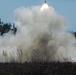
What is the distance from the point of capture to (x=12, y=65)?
2203 centimetres

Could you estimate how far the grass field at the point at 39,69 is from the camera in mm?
19828

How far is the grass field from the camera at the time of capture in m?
19.8

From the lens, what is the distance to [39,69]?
67.2 ft

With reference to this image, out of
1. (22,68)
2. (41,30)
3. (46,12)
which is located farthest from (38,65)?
(41,30)

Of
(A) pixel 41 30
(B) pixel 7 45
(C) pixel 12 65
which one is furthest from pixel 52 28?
(C) pixel 12 65

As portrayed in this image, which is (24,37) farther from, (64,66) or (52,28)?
(64,66)

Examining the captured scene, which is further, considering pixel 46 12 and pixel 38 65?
pixel 46 12

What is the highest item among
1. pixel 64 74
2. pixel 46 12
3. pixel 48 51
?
pixel 46 12

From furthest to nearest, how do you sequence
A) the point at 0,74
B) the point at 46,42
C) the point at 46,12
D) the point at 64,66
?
1. the point at 46,42
2. the point at 46,12
3. the point at 64,66
4. the point at 0,74

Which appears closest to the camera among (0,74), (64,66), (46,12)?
(0,74)

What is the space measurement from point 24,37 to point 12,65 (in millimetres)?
30911

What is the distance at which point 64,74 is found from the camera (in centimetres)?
1967

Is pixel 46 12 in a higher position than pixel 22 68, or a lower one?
higher

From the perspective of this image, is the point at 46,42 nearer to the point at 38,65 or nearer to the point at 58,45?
the point at 58,45
